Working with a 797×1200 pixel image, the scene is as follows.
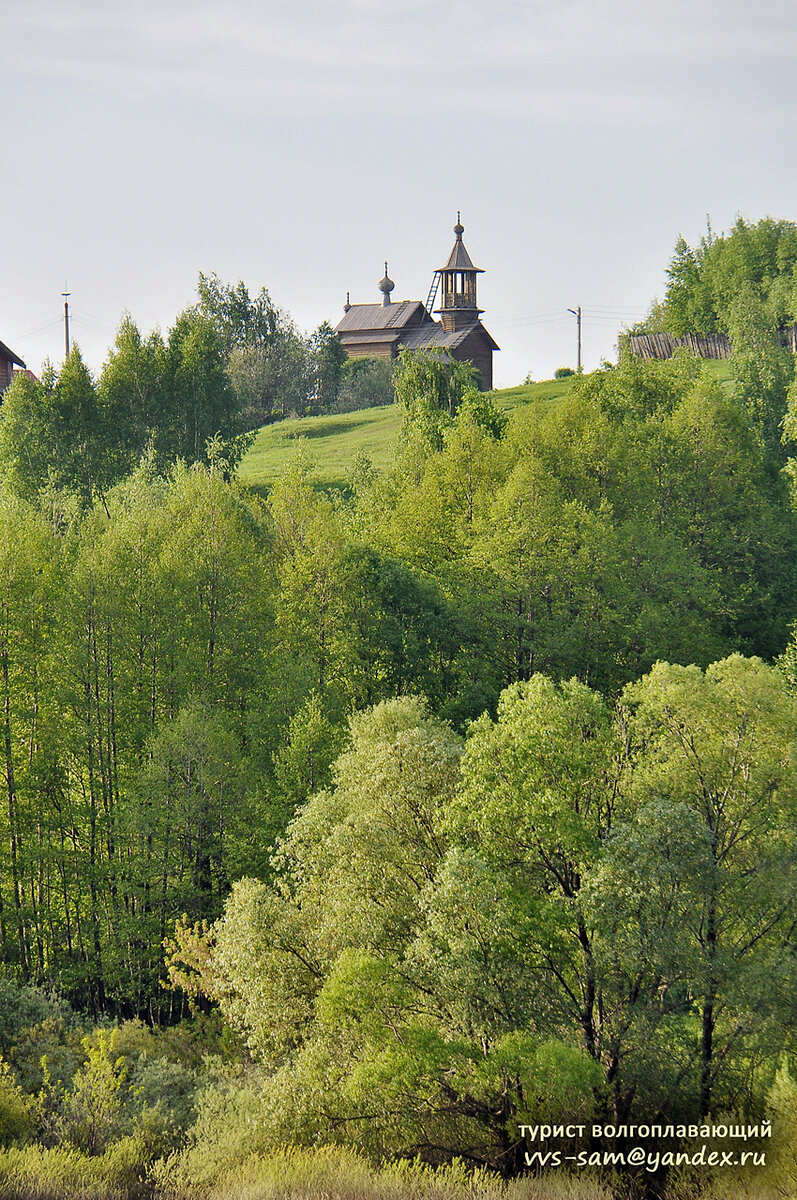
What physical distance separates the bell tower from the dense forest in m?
59.9

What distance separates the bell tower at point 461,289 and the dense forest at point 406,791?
5994 centimetres

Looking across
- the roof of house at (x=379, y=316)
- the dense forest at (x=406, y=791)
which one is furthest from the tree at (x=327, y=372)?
the dense forest at (x=406, y=791)

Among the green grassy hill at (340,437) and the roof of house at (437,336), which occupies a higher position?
the roof of house at (437,336)

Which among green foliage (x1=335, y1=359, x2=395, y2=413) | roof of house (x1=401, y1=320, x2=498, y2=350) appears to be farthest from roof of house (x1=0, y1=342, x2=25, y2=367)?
roof of house (x1=401, y1=320, x2=498, y2=350)

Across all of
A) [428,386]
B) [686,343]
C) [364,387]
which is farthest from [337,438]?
[686,343]

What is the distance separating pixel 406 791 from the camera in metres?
27.2

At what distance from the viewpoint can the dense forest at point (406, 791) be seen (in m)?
23.5

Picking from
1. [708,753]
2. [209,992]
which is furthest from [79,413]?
[708,753]

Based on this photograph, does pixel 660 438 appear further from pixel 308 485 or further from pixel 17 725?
pixel 17 725

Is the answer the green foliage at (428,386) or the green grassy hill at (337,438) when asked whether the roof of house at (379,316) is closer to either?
the green grassy hill at (337,438)

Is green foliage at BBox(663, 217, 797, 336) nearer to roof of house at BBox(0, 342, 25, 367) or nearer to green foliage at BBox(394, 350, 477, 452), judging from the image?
green foliage at BBox(394, 350, 477, 452)

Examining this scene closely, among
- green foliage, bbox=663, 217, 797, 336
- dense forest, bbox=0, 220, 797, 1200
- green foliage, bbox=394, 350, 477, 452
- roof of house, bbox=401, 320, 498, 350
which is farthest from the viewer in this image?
roof of house, bbox=401, 320, 498, 350

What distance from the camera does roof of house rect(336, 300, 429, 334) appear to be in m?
125

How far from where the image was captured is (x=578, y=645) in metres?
47.8
